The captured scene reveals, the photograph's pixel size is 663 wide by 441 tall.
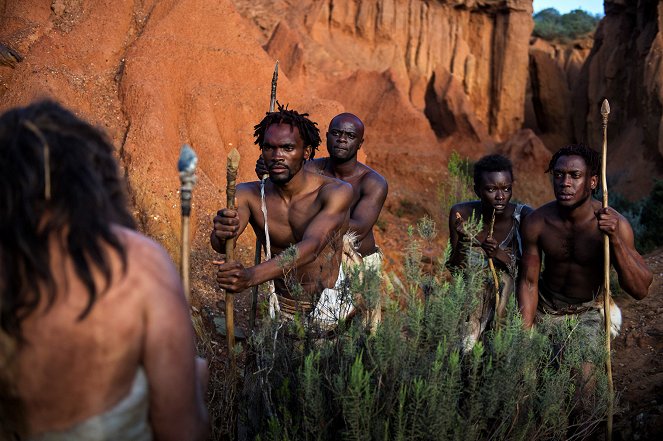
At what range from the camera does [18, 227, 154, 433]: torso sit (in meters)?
1.69

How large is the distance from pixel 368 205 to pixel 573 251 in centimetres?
161

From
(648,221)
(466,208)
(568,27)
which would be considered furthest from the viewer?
(568,27)

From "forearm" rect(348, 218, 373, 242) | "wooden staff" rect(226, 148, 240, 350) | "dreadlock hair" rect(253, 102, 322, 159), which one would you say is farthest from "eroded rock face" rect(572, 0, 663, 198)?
"wooden staff" rect(226, 148, 240, 350)

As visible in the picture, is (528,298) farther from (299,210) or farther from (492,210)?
(299,210)

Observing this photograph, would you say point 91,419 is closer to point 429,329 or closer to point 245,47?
point 429,329

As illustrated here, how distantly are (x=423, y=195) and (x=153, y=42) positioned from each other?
6.78 m

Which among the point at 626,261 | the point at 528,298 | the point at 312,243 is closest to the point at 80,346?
the point at 312,243

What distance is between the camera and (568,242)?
204 inches

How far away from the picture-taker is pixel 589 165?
5043 millimetres

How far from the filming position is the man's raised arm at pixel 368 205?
564 cm

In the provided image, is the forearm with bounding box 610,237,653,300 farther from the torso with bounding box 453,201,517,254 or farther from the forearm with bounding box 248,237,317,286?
the forearm with bounding box 248,237,317,286

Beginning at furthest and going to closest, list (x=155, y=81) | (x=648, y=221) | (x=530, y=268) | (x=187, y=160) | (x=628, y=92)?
(x=628, y=92)
(x=648, y=221)
(x=155, y=81)
(x=530, y=268)
(x=187, y=160)

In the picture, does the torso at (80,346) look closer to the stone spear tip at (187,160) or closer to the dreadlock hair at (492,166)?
the stone spear tip at (187,160)

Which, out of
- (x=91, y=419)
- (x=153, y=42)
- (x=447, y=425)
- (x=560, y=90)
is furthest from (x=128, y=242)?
(x=560, y=90)
